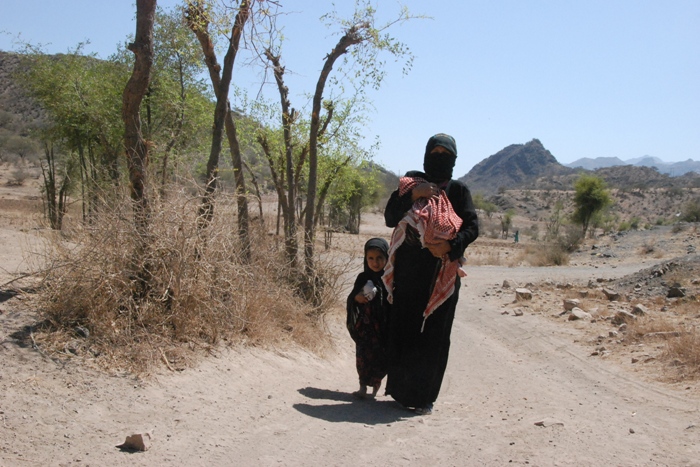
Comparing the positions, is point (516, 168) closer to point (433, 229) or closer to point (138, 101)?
point (138, 101)

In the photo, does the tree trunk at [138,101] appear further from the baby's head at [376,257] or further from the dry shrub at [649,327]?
the dry shrub at [649,327]

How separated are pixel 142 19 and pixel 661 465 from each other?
5.17m

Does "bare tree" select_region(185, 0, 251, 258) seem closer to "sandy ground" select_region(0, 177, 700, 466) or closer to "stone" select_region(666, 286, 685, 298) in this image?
"sandy ground" select_region(0, 177, 700, 466)

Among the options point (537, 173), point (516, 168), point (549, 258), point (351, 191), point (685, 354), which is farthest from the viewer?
point (516, 168)

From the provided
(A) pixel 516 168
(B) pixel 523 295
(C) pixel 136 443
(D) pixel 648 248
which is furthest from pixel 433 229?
(A) pixel 516 168

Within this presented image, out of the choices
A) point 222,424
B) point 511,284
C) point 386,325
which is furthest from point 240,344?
point 511,284

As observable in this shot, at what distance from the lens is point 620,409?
209 inches

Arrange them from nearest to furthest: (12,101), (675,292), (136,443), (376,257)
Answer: (136,443), (376,257), (675,292), (12,101)

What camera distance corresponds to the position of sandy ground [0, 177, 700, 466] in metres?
3.37

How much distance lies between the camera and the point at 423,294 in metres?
4.74

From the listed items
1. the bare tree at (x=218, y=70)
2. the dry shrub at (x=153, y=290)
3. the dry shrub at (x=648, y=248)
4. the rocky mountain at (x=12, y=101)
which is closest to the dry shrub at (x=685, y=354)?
the dry shrub at (x=153, y=290)

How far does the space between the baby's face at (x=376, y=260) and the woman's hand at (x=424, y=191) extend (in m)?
0.94

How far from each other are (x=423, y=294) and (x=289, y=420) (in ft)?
4.64

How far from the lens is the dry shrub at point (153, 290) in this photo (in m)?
4.47
